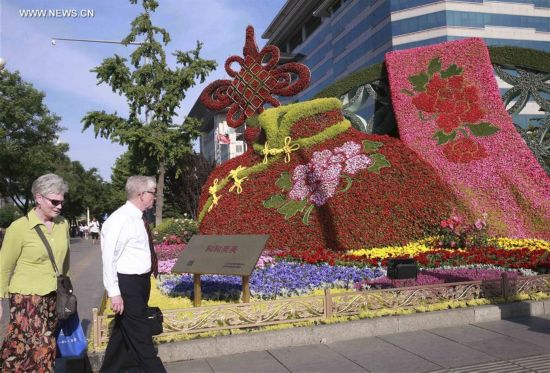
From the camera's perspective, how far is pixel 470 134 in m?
12.6

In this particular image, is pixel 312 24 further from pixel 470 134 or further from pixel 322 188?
pixel 322 188

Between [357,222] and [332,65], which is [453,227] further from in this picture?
[332,65]

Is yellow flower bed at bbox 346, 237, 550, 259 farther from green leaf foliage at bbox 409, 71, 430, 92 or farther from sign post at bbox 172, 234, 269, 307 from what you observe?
green leaf foliage at bbox 409, 71, 430, 92

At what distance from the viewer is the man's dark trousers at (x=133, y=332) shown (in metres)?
3.85

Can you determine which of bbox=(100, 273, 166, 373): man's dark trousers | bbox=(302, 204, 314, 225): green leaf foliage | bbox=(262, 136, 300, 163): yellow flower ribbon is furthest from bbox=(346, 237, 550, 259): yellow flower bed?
bbox=(100, 273, 166, 373): man's dark trousers

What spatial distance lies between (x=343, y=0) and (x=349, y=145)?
46554 millimetres

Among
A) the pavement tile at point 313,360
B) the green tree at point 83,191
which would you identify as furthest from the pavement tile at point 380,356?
the green tree at point 83,191

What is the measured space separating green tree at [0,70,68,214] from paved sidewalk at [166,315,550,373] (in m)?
26.8

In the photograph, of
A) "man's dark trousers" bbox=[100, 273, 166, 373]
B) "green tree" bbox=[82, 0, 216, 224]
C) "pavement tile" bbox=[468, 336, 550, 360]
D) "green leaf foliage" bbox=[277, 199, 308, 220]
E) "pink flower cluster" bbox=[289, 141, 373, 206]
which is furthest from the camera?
"green tree" bbox=[82, 0, 216, 224]

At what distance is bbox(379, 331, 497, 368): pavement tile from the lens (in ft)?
16.1

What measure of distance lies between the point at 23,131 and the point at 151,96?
35.0 feet

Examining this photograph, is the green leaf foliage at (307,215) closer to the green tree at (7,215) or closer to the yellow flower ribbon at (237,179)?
the yellow flower ribbon at (237,179)

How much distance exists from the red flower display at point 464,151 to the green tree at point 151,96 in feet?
47.5

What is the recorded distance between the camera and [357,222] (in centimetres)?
1121
